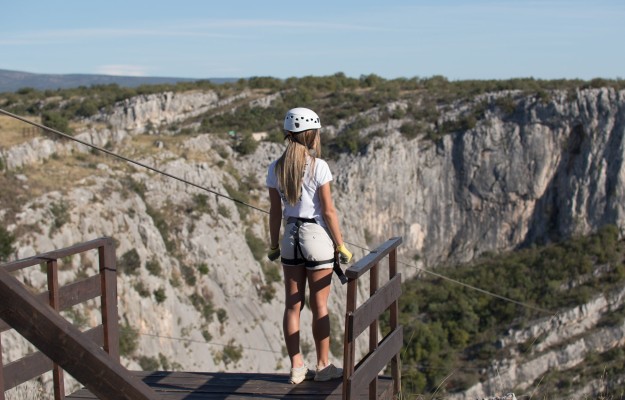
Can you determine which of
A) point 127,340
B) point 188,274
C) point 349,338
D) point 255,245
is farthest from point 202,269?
point 349,338

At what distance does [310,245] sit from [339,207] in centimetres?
3314

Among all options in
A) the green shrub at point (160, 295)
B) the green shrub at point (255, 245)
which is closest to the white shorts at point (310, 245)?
the green shrub at point (160, 295)

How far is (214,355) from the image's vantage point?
2272 cm

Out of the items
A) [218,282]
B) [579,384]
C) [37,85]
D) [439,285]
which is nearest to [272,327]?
[218,282]

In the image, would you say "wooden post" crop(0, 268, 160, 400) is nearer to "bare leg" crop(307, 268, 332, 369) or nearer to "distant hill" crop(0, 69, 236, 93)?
"bare leg" crop(307, 268, 332, 369)

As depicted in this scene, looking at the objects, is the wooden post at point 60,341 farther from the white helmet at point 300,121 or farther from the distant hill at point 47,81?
the distant hill at point 47,81

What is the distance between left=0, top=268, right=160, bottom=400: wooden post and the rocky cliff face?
1559cm

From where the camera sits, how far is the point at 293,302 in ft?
16.9

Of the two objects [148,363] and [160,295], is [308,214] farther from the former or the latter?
[160,295]

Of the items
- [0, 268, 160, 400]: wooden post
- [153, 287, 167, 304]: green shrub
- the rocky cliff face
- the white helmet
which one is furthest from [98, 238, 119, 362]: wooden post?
[153, 287, 167, 304]: green shrub

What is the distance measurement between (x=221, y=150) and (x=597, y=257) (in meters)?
19.5

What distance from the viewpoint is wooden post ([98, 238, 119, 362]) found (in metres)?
5.31

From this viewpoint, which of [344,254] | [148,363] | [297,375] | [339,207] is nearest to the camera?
[344,254]

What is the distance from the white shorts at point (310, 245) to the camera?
4949 mm
